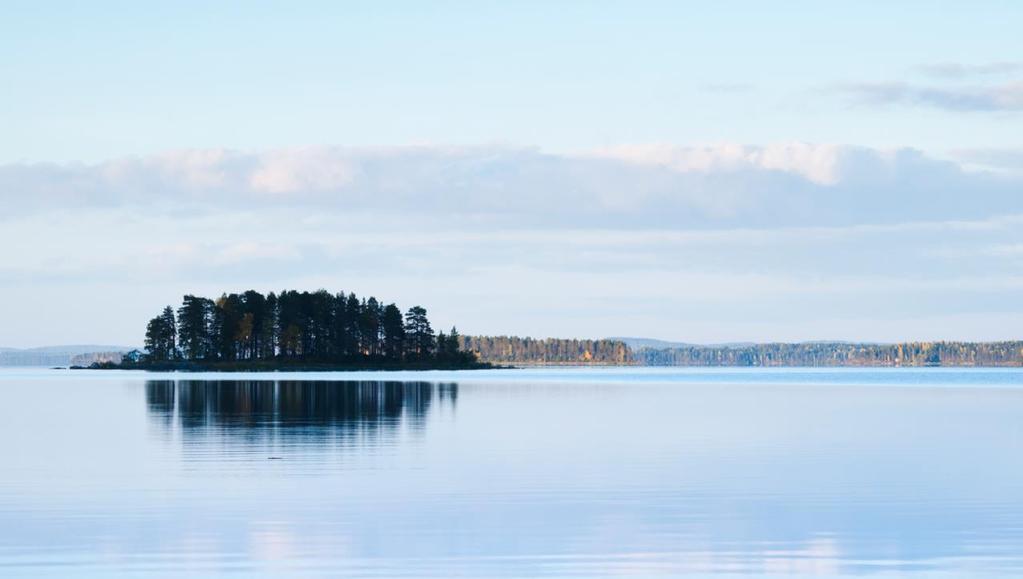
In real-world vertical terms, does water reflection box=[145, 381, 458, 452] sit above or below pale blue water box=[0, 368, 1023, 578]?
above

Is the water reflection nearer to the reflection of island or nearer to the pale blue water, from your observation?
the reflection of island

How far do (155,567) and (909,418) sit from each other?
2096 inches

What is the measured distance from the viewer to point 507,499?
32500mm

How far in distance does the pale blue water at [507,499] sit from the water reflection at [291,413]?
0.52 meters

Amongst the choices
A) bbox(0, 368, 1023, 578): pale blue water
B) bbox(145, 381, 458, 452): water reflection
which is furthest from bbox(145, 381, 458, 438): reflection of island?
bbox(0, 368, 1023, 578): pale blue water

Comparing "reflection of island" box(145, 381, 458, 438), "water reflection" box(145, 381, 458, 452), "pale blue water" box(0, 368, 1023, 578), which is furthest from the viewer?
"reflection of island" box(145, 381, 458, 438)

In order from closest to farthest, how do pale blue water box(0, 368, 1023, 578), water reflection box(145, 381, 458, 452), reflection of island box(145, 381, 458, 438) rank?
pale blue water box(0, 368, 1023, 578)
water reflection box(145, 381, 458, 452)
reflection of island box(145, 381, 458, 438)

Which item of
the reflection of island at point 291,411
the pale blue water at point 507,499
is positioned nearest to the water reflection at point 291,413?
the reflection of island at point 291,411

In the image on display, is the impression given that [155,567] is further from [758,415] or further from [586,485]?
[758,415]

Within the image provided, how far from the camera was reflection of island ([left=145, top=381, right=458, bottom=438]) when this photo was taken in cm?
5762

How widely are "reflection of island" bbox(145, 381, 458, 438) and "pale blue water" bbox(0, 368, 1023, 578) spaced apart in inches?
23.4

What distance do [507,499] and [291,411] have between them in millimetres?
42278

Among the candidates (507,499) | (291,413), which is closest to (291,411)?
(291,413)

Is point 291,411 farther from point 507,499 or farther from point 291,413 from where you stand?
point 507,499
